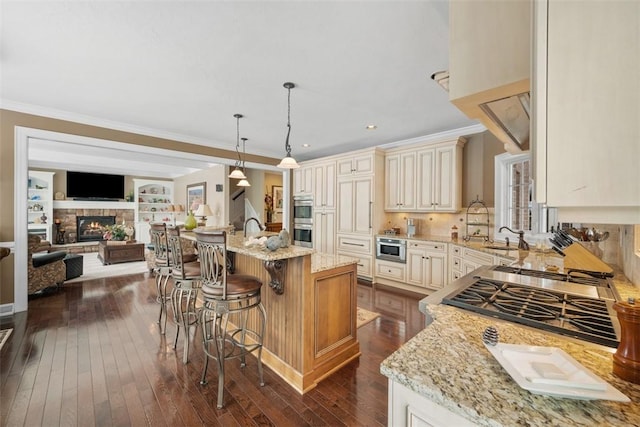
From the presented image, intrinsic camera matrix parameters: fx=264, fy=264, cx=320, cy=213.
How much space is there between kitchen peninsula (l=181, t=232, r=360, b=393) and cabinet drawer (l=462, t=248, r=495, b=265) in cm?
178

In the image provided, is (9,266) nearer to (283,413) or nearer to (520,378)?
(283,413)

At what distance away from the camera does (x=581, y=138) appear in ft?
1.84

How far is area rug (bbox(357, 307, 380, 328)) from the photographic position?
10.3ft

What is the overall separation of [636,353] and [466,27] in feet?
3.53

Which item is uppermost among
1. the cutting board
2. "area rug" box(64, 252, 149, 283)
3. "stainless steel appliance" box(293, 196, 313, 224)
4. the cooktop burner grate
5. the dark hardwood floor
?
"stainless steel appliance" box(293, 196, 313, 224)

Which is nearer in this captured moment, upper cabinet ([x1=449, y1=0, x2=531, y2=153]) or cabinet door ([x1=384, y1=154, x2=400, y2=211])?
upper cabinet ([x1=449, y1=0, x2=531, y2=153])

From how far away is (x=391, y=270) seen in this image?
4.50 m

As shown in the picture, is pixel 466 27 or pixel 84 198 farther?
pixel 84 198

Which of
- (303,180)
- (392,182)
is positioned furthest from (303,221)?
(392,182)

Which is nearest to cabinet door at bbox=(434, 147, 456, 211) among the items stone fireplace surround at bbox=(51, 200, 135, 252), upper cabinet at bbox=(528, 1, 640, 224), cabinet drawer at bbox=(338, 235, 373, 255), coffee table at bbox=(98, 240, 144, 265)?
cabinet drawer at bbox=(338, 235, 373, 255)

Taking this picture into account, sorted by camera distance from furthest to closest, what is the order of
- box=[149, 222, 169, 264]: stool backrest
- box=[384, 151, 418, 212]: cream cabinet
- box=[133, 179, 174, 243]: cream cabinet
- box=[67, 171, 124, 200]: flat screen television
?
box=[133, 179, 174, 243]: cream cabinet < box=[67, 171, 124, 200]: flat screen television < box=[384, 151, 418, 212]: cream cabinet < box=[149, 222, 169, 264]: stool backrest

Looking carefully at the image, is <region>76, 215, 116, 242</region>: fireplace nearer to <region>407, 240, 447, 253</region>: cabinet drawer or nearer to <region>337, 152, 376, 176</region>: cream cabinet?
<region>337, 152, 376, 176</region>: cream cabinet

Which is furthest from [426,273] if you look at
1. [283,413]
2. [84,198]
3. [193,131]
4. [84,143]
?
[84,198]

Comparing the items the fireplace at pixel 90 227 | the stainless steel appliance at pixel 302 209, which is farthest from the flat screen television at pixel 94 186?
the stainless steel appliance at pixel 302 209
